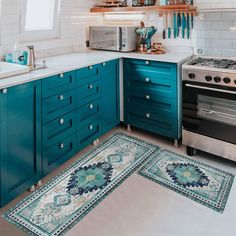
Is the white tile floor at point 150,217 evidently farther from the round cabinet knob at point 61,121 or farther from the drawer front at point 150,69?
the drawer front at point 150,69

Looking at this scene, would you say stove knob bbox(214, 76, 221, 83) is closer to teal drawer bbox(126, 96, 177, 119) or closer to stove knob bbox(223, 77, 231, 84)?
stove knob bbox(223, 77, 231, 84)

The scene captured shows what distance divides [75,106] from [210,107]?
1.30m

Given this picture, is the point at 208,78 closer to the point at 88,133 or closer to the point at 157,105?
the point at 157,105

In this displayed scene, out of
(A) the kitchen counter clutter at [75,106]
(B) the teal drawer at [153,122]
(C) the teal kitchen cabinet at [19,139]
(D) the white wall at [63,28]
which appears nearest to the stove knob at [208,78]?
(A) the kitchen counter clutter at [75,106]

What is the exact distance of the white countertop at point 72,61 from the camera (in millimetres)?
2129

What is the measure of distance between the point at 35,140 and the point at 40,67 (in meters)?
0.69

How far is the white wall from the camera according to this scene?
275 cm

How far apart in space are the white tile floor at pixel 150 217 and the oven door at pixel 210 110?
0.58 meters

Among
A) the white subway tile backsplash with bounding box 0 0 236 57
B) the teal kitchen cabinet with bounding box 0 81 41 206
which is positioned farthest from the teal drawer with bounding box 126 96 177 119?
the teal kitchen cabinet with bounding box 0 81 41 206

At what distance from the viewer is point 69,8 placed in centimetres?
345

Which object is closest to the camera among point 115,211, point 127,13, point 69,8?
point 115,211

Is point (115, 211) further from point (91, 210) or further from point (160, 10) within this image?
point (160, 10)

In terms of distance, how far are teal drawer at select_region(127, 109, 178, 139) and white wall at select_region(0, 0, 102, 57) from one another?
116 centimetres

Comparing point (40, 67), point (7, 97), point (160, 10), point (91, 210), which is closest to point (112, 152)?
point (91, 210)
